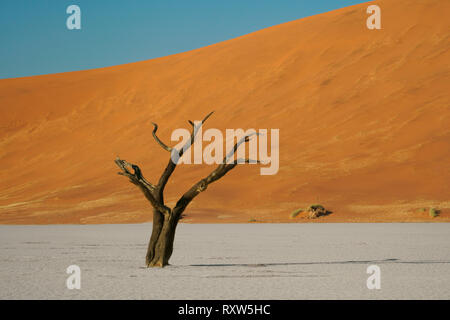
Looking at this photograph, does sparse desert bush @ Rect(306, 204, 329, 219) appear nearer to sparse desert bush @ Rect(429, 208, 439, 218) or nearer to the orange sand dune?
the orange sand dune

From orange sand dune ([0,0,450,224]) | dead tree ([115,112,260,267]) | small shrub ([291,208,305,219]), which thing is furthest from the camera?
orange sand dune ([0,0,450,224])

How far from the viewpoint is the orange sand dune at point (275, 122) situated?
42.5 metres

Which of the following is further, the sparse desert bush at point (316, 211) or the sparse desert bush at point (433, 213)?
the sparse desert bush at point (316, 211)

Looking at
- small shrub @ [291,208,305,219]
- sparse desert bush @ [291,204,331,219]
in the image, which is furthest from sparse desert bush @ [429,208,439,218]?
small shrub @ [291,208,305,219]

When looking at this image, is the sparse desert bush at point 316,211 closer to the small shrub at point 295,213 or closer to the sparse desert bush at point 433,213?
the small shrub at point 295,213

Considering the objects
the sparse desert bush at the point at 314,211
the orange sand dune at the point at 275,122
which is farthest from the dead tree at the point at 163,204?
the sparse desert bush at the point at 314,211

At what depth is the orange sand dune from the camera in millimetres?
42500

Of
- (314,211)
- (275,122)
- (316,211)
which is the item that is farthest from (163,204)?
(275,122)

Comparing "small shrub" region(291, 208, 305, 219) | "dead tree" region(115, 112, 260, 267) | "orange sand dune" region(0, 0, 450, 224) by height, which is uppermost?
"orange sand dune" region(0, 0, 450, 224)

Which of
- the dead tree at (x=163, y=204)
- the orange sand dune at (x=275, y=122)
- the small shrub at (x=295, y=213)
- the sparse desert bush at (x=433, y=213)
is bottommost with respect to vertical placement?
the dead tree at (x=163, y=204)

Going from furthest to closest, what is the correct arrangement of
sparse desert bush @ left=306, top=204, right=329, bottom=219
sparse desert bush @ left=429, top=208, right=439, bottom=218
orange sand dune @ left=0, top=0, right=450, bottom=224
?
1. orange sand dune @ left=0, top=0, right=450, bottom=224
2. sparse desert bush @ left=306, top=204, right=329, bottom=219
3. sparse desert bush @ left=429, top=208, right=439, bottom=218

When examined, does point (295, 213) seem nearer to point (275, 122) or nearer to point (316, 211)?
point (316, 211)
